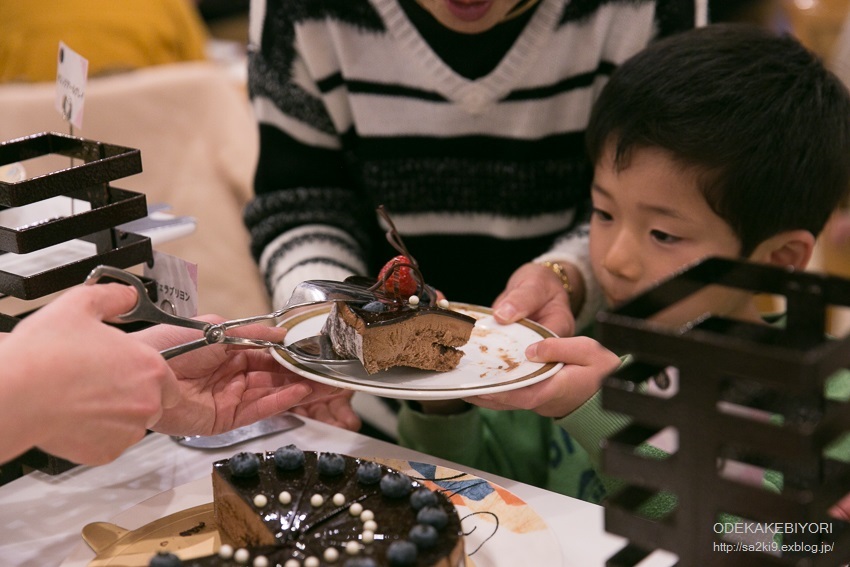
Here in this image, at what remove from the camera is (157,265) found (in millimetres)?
1401

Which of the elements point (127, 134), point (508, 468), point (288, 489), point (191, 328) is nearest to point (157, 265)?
point (191, 328)

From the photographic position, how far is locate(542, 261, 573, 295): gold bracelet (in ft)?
5.61

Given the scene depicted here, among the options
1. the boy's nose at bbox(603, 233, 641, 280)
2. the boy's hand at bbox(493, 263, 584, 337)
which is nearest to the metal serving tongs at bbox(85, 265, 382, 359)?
the boy's hand at bbox(493, 263, 584, 337)

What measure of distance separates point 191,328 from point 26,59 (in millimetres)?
2063

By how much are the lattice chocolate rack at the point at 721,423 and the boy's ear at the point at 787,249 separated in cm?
66

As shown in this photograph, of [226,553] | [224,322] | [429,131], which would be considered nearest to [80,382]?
[226,553]

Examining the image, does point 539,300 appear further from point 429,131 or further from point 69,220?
point 69,220

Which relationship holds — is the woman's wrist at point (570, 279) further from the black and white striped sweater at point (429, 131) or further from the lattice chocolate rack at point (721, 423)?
the lattice chocolate rack at point (721, 423)

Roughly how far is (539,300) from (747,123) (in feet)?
1.44

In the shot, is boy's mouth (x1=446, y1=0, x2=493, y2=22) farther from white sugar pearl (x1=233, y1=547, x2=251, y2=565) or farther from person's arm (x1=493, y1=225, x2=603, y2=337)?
white sugar pearl (x1=233, y1=547, x2=251, y2=565)

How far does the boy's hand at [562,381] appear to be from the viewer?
4.23 ft

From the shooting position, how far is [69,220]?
1.28 metres

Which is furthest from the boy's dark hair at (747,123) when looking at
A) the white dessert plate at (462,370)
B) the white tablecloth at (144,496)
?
the white tablecloth at (144,496)

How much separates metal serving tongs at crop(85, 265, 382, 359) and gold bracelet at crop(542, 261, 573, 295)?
1.56 ft
